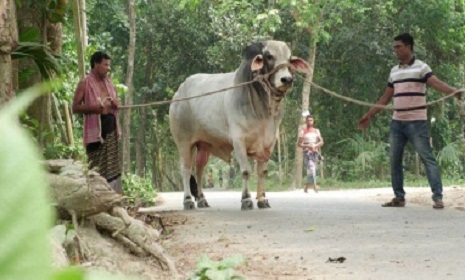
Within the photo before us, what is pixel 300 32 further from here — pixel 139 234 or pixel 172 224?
pixel 139 234

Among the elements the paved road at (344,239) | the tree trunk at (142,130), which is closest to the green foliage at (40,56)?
the paved road at (344,239)

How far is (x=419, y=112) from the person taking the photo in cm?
873

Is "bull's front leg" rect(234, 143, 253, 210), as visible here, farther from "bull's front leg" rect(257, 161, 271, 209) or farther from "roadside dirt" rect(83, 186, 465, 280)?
"roadside dirt" rect(83, 186, 465, 280)

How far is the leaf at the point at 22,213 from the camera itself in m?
0.25

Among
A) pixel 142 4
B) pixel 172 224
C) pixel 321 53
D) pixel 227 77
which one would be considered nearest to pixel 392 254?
pixel 172 224

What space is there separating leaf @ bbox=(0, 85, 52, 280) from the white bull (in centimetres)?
855

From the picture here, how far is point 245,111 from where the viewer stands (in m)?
9.30

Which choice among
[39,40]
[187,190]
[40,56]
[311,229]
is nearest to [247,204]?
[187,190]

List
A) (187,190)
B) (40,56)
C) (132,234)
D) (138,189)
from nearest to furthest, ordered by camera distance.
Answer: (40,56), (132,234), (187,190), (138,189)

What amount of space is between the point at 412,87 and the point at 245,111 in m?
1.80

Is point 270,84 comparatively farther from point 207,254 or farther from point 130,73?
point 130,73

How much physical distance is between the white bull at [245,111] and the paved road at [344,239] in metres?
0.68

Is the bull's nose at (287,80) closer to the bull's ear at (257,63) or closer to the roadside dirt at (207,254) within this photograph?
the bull's ear at (257,63)

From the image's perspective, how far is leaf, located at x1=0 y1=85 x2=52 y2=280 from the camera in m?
0.25
